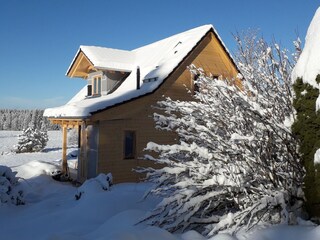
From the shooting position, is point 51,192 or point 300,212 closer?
point 300,212

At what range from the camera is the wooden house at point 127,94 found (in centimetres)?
1298

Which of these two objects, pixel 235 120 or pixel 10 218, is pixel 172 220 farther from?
pixel 10 218

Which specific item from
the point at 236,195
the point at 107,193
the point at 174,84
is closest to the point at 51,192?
the point at 107,193

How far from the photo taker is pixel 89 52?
1639 cm

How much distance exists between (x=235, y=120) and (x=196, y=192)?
130 centimetres

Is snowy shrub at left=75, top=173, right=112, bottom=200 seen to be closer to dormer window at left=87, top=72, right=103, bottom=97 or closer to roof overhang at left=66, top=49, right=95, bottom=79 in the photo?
dormer window at left=87, top=72, right=103, bottom=97

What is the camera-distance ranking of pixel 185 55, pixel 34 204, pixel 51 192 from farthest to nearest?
pixel 185 55, pixel 51 192, pixel 34 204

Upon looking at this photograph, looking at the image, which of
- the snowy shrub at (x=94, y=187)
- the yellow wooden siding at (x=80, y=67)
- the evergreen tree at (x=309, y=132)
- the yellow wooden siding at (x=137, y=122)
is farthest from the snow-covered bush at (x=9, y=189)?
the evergreen tree at (x=309, y=132)

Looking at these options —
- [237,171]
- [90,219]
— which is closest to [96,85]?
[90,219]

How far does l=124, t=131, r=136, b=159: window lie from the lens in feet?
44.9

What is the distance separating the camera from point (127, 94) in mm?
13852

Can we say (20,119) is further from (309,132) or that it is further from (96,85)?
(309,132)

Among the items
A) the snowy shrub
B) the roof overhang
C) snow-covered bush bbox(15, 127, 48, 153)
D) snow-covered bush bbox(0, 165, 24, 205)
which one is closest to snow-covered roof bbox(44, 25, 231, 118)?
the roof overhang

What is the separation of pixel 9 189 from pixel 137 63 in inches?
400
